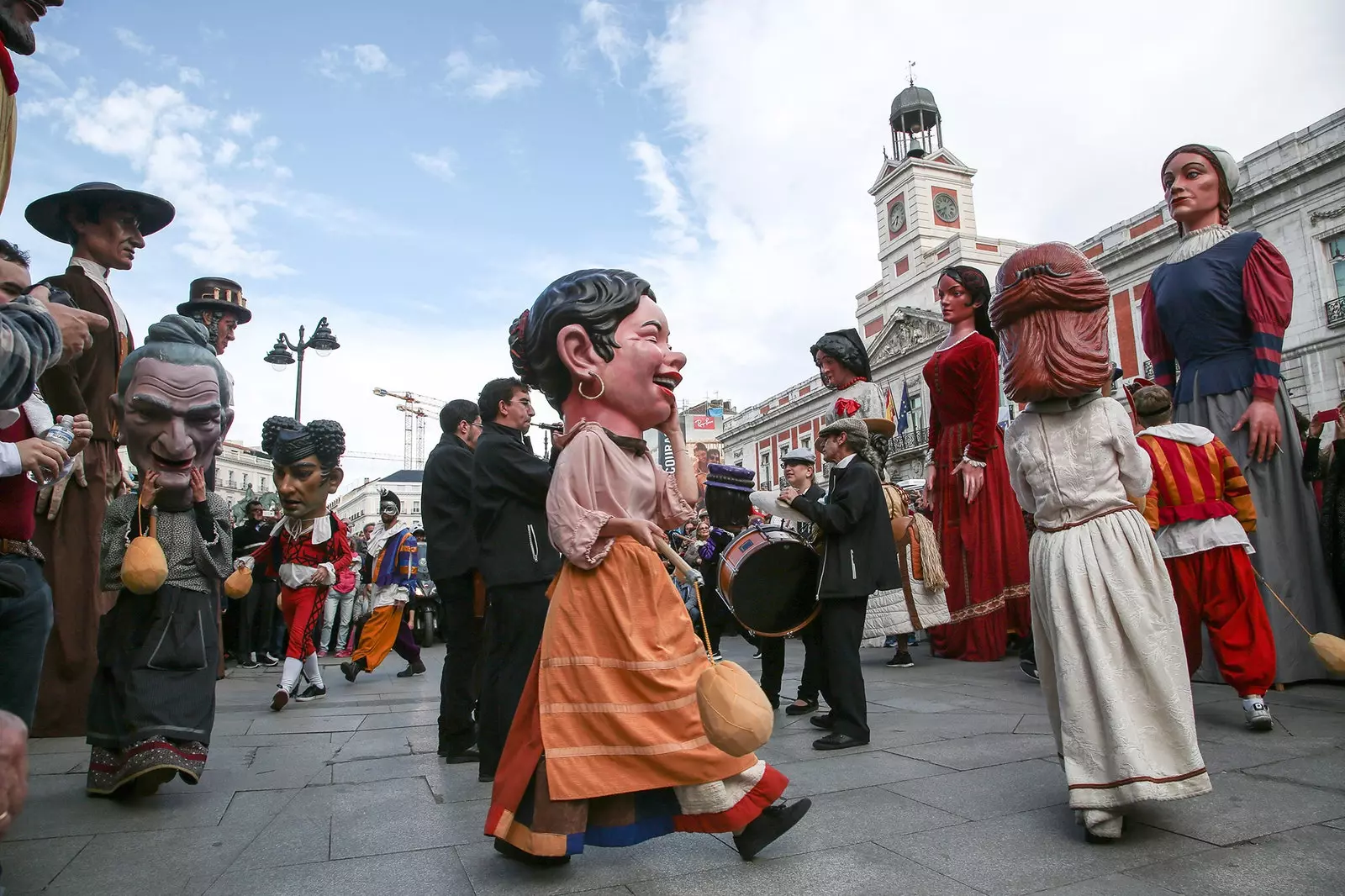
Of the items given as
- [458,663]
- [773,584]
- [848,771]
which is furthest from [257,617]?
[848,771]

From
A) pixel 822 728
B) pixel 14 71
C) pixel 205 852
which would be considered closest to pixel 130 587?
pixel 205 852

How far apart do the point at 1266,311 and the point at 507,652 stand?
4327 mm

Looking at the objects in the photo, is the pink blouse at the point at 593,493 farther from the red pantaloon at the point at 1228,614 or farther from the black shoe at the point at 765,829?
the red pantaloon at the point at 1228,614

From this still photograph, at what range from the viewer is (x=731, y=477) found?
6.44 meters

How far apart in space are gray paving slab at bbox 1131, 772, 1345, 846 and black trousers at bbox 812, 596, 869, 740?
4.49 ft

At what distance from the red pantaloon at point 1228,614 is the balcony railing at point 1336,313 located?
78.1ft

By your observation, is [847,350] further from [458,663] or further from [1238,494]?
[458,663]

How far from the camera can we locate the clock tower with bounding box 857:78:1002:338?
4456 centimetres

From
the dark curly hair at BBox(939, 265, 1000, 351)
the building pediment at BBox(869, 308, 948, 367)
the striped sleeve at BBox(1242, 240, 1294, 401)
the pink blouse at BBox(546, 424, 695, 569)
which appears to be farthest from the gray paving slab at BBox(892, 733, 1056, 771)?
the building pediment at BBox(869, 308, 948, 367)

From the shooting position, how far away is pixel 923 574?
694 centimetres

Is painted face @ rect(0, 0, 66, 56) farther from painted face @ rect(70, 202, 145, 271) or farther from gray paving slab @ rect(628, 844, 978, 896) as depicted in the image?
painted face @ rect(70, 202, 145, 271)

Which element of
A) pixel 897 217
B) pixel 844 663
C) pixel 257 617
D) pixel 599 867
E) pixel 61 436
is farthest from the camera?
pixel 897 217

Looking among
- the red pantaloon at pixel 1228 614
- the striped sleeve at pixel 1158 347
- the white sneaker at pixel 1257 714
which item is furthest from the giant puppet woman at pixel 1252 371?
the white sneaker at pixel 1257 714

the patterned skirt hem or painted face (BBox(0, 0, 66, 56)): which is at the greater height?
painted face (BBox(0, 0, 66, 56))
